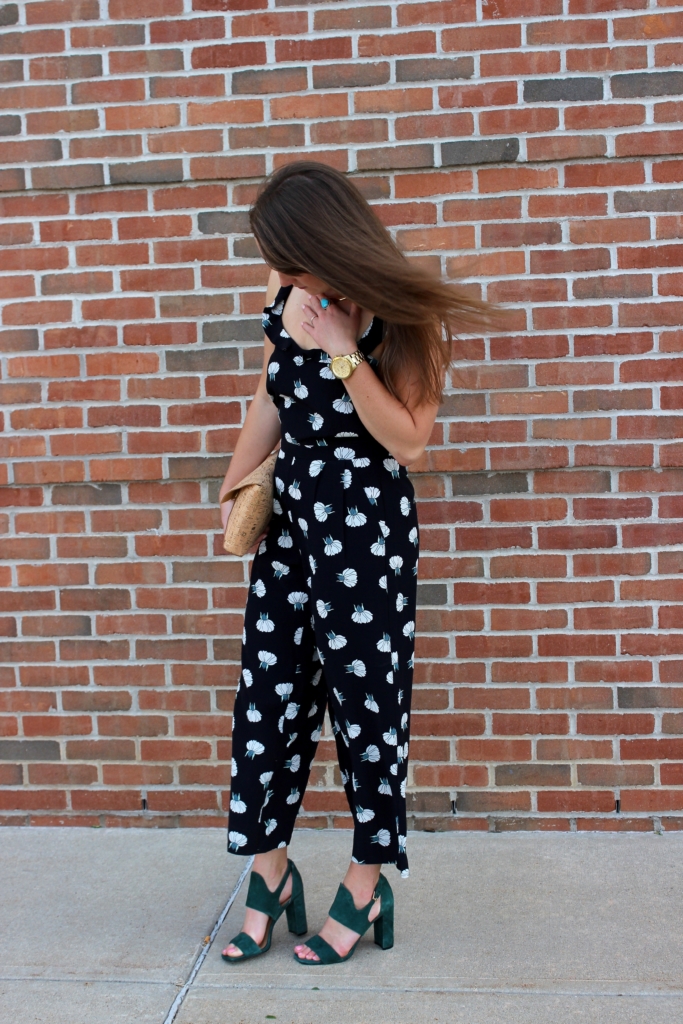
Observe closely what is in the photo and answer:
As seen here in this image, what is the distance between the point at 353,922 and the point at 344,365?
1.42 metres

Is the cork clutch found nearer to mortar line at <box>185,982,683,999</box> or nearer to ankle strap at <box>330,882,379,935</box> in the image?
ankle strap at <box>330,882,379,935</box>

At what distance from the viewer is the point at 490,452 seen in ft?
10.5

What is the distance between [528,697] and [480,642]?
0.24 metres

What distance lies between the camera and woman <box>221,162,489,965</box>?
2262 millimetres

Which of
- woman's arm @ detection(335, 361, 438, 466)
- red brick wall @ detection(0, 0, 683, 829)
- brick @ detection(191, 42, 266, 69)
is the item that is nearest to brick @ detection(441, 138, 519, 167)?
red brick wall @ detection(0, 0, 683, 829)

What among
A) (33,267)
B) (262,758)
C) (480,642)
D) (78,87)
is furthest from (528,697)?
(78,87)

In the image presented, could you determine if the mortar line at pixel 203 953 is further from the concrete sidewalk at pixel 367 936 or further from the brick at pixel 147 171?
the brick at pixel 147 171

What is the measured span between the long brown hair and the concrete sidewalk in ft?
5.26

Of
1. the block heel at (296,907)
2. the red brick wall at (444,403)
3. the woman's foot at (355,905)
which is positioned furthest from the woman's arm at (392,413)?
the block heel at (296,907)

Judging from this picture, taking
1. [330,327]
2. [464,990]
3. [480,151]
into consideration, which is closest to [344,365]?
[330,327]

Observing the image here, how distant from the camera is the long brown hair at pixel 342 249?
2197mm

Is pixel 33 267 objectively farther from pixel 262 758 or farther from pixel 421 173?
pixel 262 758

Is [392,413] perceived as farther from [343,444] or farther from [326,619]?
[326,619]

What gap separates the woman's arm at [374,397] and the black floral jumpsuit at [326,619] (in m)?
0.08
